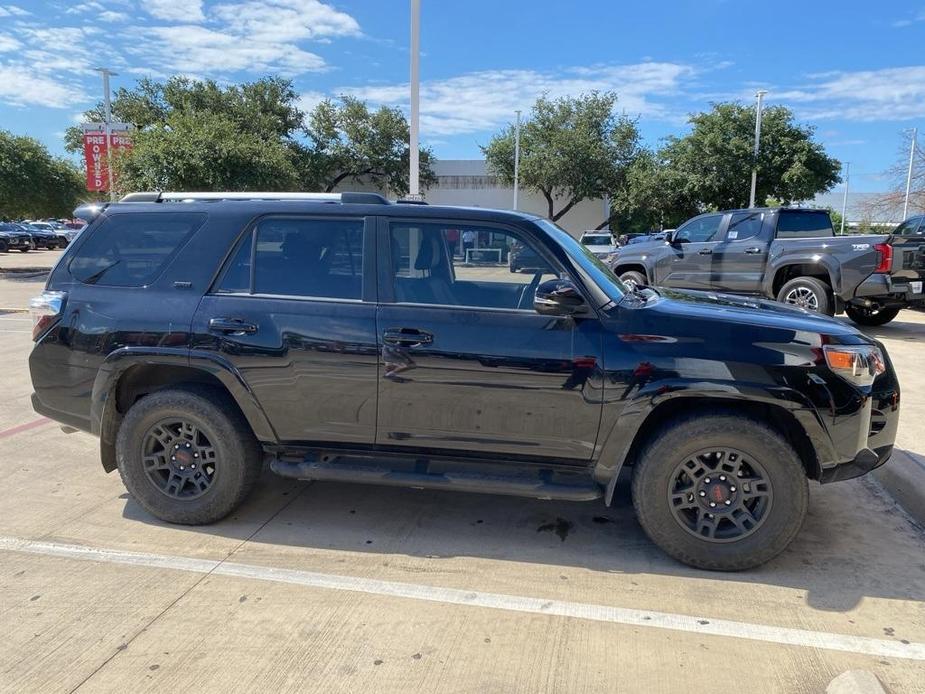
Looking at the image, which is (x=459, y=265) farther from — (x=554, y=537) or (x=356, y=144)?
(x=356, y=144)

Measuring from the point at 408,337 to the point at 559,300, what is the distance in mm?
820

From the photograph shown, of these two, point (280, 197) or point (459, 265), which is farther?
point (280, 197)

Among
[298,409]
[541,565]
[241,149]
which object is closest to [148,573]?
[298,409]

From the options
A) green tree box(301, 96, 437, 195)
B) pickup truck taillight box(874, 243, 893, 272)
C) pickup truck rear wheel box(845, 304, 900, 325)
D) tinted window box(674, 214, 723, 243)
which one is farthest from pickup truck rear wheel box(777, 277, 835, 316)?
green tree box(301, 96, 437, 195)

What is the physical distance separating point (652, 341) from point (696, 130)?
3372 cm

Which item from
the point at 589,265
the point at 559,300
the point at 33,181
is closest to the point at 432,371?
the point at 559,300

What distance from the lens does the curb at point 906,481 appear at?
4246 mm

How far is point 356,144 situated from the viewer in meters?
41.1

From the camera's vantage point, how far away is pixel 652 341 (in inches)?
132

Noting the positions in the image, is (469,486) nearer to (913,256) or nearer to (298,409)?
(298,409)

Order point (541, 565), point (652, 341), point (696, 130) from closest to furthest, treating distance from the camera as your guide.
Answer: point (652, 341) < point (541, 565) < point (696, 130)

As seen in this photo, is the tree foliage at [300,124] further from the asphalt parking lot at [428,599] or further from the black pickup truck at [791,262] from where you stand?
the asphalt parking lot at [428,599]

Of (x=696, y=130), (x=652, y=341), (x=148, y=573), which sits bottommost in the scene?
(x=148, y=573)

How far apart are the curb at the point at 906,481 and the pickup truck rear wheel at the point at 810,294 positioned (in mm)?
5379
